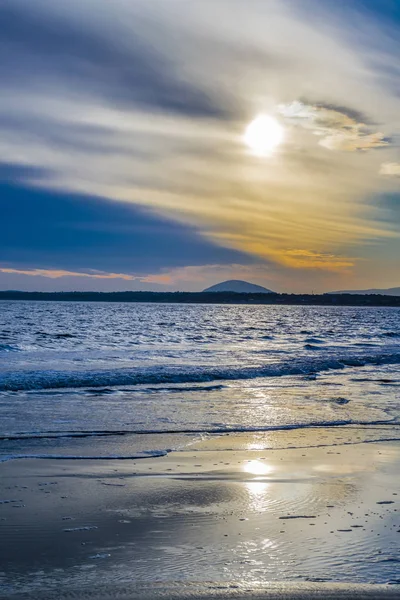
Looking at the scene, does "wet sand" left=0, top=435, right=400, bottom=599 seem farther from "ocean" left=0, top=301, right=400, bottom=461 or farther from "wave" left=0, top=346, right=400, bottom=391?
"wave" left=0, top=346, right=400, bottom=391

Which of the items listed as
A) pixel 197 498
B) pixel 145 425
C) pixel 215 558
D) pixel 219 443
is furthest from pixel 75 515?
pixel 145 425

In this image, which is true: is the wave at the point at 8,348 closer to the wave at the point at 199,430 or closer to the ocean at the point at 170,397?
the ocean at the point at 170,397

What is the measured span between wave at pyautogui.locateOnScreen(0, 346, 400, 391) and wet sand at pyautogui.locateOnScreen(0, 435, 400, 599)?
37.7ft

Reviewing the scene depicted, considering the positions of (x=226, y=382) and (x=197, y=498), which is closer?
(x=197, y=498)

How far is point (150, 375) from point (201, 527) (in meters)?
17.3

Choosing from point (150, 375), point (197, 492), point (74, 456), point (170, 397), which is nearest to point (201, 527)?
point (197, 492)

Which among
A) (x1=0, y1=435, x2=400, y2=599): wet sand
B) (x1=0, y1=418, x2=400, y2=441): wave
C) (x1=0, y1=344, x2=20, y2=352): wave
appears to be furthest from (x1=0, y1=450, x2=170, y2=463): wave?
(x1=0, y1=344, x2=20, y2=352): wave

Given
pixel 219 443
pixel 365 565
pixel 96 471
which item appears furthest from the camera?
pixel 219 443

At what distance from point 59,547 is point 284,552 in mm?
2120

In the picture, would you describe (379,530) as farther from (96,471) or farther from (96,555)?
(96,471)

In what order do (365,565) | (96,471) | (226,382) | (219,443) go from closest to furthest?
(365,565) → (96,471) → (219,443) → (226,382)

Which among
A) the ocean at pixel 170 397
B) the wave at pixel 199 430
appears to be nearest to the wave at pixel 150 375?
the ocean at pixel 170 397

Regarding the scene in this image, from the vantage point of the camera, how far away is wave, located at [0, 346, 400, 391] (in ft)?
71.3

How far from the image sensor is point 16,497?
26.8 ft
